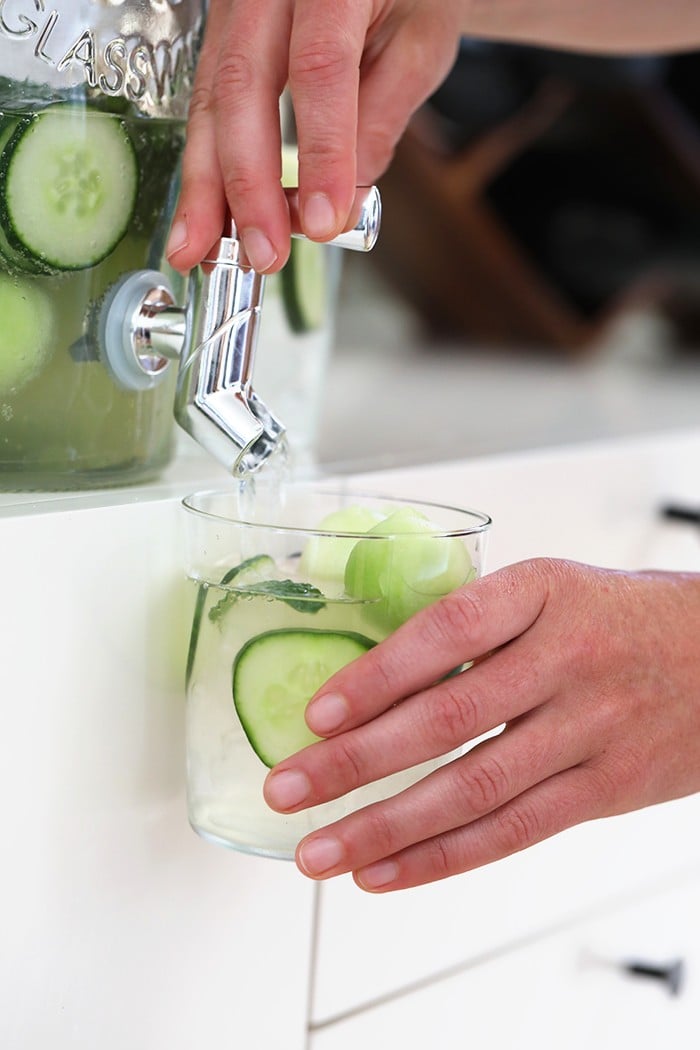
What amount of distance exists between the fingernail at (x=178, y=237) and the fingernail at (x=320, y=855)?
8.7 inches

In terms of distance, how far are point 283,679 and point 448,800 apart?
73mm

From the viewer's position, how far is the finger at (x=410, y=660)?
43 cm

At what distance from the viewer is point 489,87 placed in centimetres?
143

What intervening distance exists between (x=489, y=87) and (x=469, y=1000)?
1.04 metres

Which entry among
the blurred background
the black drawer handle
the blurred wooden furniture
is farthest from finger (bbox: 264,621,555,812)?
the blurred wooden furniture

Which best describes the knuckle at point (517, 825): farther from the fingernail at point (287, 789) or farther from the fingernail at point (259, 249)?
the fingernail at point (259, 249)

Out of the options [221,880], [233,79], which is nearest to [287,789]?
[221,880]

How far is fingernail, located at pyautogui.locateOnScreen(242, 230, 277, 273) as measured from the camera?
1.54 ft

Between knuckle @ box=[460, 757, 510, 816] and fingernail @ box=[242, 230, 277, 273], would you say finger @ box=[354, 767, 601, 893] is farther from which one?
fingernail @ box=[242, 230, 277, 273]

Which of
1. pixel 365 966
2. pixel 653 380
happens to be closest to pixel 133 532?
pixel 365 966

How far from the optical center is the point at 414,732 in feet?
1.45

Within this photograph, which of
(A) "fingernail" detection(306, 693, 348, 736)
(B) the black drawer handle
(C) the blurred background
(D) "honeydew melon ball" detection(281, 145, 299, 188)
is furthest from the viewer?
(C) the blurred background

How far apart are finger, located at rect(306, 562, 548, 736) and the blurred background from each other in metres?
0.73

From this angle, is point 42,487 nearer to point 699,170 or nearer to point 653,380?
point 653,380
